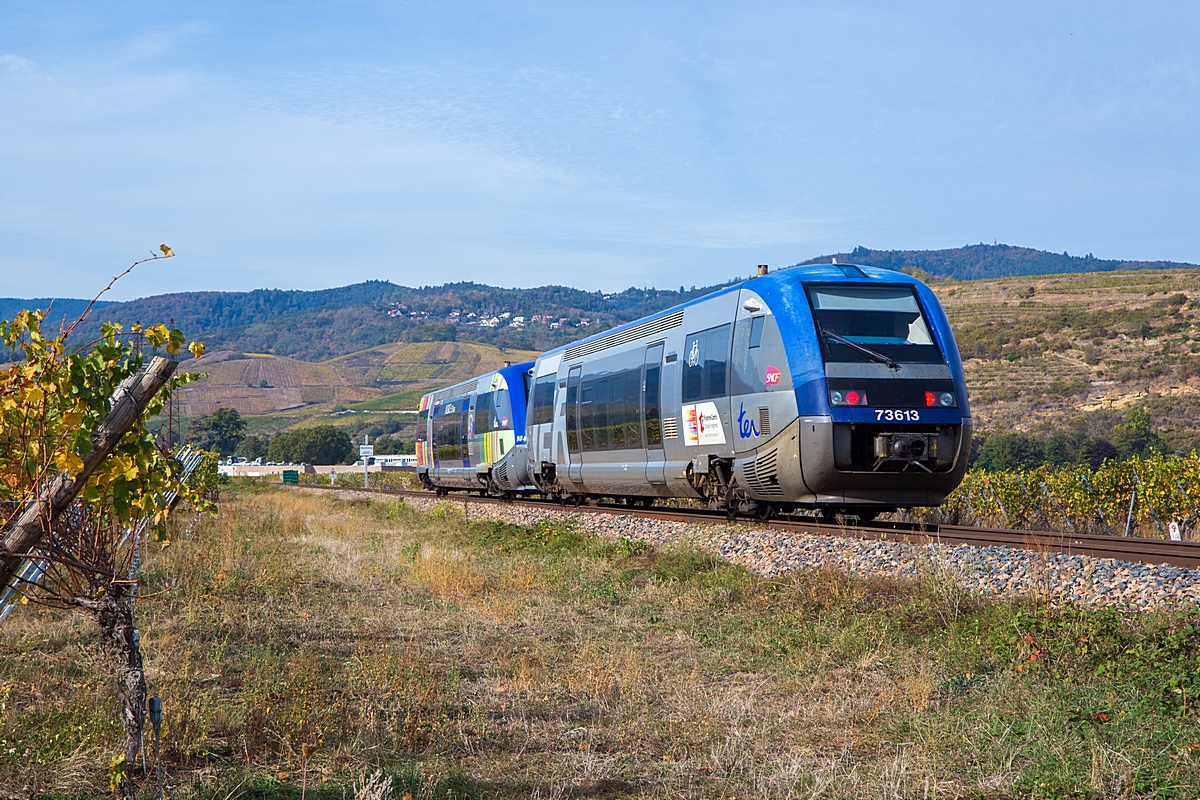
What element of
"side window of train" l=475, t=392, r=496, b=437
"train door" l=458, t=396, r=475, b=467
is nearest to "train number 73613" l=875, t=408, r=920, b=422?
"side window of train" l=475, t=392, r=496, b=437

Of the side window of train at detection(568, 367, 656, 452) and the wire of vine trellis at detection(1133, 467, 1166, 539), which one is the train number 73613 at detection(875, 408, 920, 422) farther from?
the wire of vine trellis at detection(1133, 467, 1166, 539)

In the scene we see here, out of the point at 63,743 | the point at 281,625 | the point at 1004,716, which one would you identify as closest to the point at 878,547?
the point at 1004,716

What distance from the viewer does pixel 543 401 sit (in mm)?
24922

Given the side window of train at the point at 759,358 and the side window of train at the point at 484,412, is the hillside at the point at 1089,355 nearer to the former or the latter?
the side window of train at the point at 484,412

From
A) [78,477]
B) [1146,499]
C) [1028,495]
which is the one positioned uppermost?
[78,477]

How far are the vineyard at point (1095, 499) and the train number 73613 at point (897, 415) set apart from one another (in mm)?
7870

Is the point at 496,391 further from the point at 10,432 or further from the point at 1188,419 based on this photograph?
the point at 1188,419

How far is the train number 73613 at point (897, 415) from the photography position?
1300 centimetres

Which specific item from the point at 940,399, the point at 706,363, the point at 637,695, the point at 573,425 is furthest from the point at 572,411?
the point at 637,695

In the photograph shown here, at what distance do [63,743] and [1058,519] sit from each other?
2308 centimetres

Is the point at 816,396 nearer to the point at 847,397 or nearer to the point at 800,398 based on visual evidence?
the point at 800,398

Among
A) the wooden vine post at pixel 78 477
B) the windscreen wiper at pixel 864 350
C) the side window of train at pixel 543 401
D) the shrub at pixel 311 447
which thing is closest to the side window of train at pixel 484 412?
the side window of train at pixel 543 401

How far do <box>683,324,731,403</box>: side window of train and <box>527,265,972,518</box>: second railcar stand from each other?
0.10 feet

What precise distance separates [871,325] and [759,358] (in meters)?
1.55
